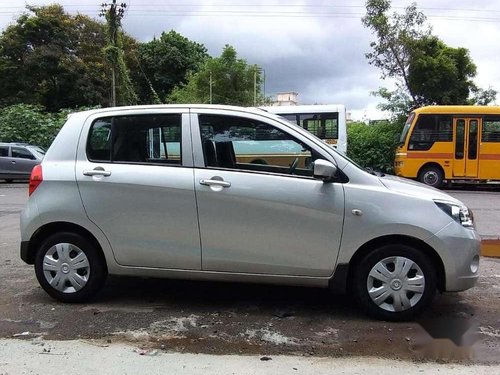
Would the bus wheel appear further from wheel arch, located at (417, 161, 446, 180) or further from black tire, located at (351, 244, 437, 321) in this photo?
black tire, located at (351, 244, 437, 321)

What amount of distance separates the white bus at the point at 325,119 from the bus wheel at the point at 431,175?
9.78 feet

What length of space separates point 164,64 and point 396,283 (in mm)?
51017

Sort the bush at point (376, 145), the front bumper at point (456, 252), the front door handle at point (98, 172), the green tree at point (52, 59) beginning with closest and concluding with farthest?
the front bumper at point (456, 252) → the front door handle at point (98, 172) → the bush at point (376, 145) → the green tree at point (52, 59)

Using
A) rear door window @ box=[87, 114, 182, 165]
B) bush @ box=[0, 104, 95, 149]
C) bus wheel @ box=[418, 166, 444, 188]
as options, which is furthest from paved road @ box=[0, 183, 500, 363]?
bush @ box=[0, 104, 95, 149]

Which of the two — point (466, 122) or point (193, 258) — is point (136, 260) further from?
point (466, 122)

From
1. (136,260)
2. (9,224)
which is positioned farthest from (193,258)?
(9,224)

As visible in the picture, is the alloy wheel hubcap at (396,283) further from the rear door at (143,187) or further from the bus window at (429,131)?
the bus window at (429,131)

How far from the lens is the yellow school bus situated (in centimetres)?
1816

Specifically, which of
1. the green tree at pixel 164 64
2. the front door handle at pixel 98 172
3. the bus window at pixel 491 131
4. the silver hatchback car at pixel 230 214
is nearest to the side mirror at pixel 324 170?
the silver hatchback car at pixel 230 214

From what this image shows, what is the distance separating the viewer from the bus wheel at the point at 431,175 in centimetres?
1852

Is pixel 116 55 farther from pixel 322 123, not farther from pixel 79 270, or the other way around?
pixel 79 270

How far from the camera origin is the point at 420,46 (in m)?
22.8

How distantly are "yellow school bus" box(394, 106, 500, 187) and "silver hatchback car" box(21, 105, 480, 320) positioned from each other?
14288mm

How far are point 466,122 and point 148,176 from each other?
52.2 feet
